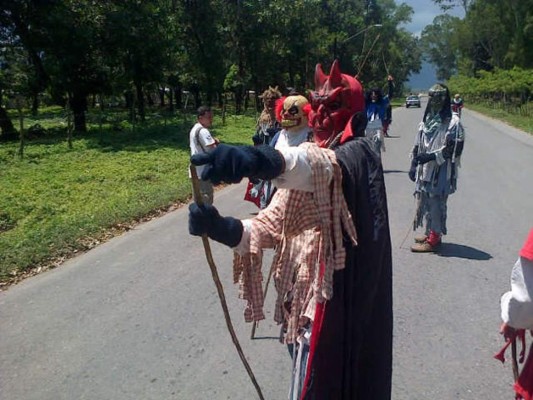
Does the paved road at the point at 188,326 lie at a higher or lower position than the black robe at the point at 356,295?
lower

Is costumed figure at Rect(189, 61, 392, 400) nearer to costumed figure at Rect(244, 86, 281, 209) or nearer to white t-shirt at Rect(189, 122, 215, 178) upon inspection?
costumed figure at Rect(244, 86, 281, 209)

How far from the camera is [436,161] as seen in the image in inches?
230

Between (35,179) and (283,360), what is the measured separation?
9469mm

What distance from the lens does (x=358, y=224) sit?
6.69 feet

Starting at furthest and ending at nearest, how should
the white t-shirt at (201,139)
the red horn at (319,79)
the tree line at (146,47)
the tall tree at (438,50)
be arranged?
the tall tree at (438,50) → the tree line at (146,47) → the white t-shirt at (201,139) → the red horn at (319,79)

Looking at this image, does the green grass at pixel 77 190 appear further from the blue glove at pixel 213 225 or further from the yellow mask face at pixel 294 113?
the blue glove at pixel 213 225

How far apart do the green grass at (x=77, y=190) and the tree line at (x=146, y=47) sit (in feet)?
11.6

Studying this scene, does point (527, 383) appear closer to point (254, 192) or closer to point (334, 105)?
point (334, 105)

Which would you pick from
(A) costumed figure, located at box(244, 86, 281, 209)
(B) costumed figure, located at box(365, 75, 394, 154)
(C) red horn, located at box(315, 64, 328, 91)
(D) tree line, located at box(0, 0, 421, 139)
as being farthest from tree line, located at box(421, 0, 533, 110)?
(C) red horn, located at box(315, 64, 328, 91)

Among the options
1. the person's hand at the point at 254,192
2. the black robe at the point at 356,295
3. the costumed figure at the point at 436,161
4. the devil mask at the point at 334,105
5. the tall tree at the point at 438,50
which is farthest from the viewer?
the tall tree at the point at 438,50

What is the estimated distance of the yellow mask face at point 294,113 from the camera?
4.77 m

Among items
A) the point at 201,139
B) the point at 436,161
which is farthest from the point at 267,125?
the point at 436,161

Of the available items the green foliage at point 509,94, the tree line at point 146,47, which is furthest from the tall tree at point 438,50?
the tree line at point 146,47

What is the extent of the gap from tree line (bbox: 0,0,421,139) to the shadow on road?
12.8 ft
